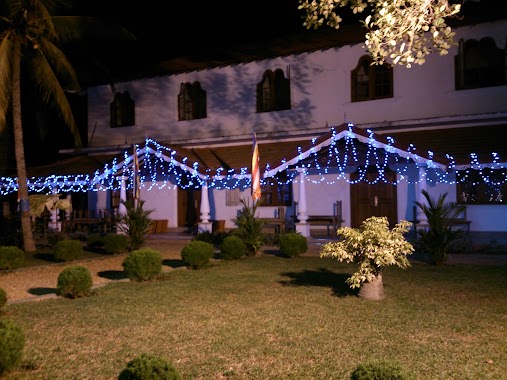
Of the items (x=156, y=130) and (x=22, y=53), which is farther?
(x=156, y=130)

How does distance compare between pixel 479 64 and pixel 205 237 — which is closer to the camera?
pixel 479 64

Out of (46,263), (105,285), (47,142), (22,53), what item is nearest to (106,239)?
(46,263)

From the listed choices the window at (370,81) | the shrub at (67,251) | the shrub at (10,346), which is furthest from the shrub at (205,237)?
the shrub at (10,346)

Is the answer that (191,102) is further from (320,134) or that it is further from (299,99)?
(320,134)

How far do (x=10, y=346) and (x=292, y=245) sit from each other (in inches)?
354

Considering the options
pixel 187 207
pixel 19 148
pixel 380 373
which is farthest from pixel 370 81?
pixel 380 373

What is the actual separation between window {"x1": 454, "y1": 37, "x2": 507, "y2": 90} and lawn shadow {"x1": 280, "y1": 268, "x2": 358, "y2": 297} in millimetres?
8735

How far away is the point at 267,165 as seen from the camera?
16.6 metres

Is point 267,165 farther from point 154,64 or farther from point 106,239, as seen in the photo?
point 154,64

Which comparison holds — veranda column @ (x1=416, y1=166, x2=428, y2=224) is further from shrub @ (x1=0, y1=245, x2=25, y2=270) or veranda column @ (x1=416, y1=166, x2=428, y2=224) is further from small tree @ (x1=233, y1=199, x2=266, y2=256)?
shrub @ (x1=0, y1=245, x2=25, y2=270)

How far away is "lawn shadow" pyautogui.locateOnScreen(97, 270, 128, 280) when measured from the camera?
38.1ft

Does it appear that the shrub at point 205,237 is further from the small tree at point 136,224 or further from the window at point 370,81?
the window at point 370,81

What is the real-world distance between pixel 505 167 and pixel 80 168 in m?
15.4

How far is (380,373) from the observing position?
384 cm
